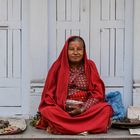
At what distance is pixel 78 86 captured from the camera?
6199 millimetres

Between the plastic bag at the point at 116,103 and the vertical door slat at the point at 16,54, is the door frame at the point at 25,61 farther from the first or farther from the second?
the plastic bag at the point at 116,103

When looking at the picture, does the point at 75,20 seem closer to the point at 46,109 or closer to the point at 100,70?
the point at 100,70

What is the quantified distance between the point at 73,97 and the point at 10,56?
1205 mm

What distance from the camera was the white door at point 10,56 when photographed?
6715 millimetres

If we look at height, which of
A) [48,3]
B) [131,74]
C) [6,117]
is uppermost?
[48,3]

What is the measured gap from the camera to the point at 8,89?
6801 mm

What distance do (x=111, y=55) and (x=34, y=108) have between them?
4.31 ft

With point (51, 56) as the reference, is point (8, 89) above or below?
below

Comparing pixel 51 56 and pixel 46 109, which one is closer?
pixel 46 109

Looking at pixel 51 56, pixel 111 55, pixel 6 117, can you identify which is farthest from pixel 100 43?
pixel 6 117

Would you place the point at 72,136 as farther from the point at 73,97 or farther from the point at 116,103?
the point at 116,103

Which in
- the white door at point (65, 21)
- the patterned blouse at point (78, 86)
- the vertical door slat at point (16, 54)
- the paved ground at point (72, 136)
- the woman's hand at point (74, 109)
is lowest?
the paved ground at point (72, 136)

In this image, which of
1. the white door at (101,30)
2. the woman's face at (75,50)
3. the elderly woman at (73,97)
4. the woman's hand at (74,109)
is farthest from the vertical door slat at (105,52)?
the woman's hand at (74,109)

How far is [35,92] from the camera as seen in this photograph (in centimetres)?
670
